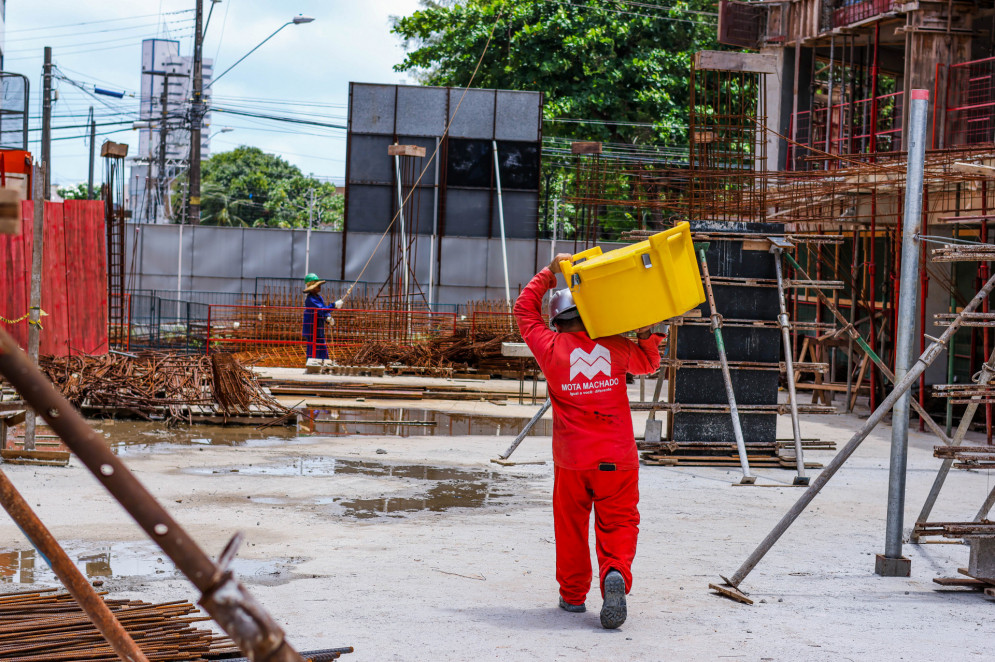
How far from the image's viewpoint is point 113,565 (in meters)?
6.37

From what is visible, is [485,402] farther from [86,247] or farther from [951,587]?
[951,587]

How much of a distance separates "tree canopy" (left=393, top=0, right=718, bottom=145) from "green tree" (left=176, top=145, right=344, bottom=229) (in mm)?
37958

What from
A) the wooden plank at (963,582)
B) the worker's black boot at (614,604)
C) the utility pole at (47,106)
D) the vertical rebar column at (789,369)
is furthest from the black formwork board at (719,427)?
the utility pole at (47,106)

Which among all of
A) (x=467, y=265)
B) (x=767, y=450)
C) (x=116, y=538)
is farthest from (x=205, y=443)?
(x=467, y=265)

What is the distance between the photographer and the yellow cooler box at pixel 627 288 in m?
5.75

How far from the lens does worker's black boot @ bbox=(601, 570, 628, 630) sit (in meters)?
5.30

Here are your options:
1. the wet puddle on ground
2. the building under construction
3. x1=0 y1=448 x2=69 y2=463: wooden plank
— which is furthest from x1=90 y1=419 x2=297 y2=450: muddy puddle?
the building under construction

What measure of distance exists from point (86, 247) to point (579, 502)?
34.0 ft

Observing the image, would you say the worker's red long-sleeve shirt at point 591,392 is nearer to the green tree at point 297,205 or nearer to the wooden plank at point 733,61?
the wooden plank at point 733,61

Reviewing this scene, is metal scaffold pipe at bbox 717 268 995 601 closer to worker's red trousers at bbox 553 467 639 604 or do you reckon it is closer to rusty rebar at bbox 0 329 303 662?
worker's red trousers at bbox 553 467 639 604

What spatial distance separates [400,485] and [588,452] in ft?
14.1

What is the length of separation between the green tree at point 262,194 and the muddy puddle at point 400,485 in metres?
64.8

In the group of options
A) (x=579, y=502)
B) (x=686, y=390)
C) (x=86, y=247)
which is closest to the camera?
(x=579, y=502)

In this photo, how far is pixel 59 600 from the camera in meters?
4.95
